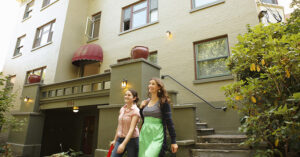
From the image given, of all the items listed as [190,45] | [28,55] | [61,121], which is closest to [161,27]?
[190,45]

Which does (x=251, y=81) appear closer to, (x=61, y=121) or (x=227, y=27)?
(x=227, y=27)

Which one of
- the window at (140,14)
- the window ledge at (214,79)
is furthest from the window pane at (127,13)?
the window ledge at (214,79)

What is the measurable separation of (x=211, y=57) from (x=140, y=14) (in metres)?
5.29

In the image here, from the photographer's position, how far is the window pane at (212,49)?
26.1ft

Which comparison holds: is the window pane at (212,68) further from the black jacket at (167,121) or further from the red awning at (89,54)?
the red awning at (89,54)

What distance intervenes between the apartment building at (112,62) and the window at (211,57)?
42mm

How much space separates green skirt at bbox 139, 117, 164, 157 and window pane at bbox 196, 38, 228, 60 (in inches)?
241

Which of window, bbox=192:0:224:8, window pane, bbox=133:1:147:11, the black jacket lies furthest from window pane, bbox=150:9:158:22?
the black jacket

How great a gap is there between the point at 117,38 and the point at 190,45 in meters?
4.79

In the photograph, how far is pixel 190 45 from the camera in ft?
28.5

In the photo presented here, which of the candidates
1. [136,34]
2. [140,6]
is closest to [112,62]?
[136,34]

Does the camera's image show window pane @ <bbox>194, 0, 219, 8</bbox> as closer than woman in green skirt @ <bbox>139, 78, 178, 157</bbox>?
No

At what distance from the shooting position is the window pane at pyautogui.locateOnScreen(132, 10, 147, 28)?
426 inches

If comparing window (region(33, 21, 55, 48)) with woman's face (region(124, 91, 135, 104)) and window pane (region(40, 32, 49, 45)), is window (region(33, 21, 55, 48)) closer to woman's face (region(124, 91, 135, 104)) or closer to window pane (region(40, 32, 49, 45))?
window pane (region(40, 32, 49, 45))
